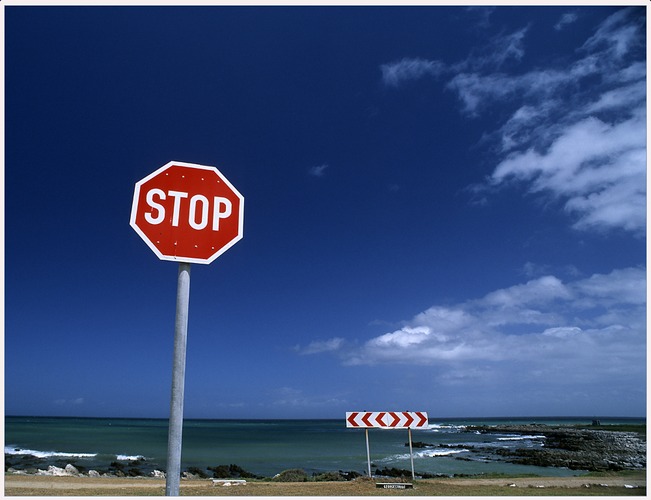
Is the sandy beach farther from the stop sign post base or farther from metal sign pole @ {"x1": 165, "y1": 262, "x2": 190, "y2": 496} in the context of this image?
the stop sign post base

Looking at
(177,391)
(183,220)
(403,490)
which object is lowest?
(403,490)

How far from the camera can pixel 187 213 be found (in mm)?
2682

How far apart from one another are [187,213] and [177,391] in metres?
0.98

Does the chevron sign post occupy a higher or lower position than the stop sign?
lower

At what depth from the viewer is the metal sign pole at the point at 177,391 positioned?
2361mm

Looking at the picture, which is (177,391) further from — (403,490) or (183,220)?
(403,490)

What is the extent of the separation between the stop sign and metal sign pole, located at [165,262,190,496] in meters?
0.21

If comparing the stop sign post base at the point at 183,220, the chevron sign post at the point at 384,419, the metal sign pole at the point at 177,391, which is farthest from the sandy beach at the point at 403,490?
the stop sign post base at the point at 183,220

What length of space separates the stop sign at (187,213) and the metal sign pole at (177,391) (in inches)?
8.4

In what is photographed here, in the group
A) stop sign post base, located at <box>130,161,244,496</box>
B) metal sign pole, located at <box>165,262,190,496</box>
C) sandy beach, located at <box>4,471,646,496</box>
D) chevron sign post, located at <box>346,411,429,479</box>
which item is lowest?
sandy beach, located at <box>4,471,646,496</box>

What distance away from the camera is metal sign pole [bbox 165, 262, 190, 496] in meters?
2.36

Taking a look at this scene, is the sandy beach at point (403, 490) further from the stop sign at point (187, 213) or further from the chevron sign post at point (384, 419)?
the stop sign at point (187, 213)

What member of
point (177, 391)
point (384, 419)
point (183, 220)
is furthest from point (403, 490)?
point (183, 220)

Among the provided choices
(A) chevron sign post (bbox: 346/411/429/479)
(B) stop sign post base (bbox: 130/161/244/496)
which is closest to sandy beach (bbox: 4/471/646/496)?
(A) chevron sign post (bbox: 346/411/429/479)
